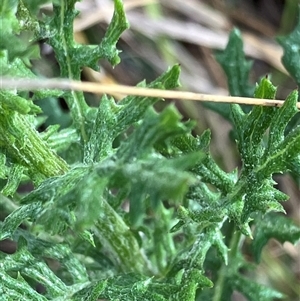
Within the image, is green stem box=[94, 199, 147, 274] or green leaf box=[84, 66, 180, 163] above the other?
green leaf box=[84, 66, 180, 163]

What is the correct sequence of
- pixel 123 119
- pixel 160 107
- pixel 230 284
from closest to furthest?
1. pixel 123 119
2. pixel 230 284
3. pixel 160 107

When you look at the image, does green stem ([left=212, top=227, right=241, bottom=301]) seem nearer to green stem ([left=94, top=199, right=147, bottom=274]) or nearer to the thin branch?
green stem ([left=94, top=199, right=147, bottom=274])

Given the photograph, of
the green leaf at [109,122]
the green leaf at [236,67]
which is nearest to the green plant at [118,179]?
the green leaf at [109,122]

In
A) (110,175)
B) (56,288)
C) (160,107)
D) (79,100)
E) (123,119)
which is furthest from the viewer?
(160,107)

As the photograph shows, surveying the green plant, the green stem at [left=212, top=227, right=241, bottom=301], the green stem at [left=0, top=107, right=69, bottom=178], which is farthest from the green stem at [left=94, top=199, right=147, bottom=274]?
the green stem at [left=212, top=227, right=241, bottom=301]

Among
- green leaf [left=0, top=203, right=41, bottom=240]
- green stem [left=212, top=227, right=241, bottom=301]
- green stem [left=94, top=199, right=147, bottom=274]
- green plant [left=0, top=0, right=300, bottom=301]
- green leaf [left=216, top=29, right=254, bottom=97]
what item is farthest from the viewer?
green leaf [left=216, top=29, right=254, bottom=97]

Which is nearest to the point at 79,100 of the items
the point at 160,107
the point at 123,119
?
the point at 123,119

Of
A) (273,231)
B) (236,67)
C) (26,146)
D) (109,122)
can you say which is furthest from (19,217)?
(236,67)

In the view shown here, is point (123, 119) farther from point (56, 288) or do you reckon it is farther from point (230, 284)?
point (230, 284)

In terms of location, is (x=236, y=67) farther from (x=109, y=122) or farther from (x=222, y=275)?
(x=109, y=122)
